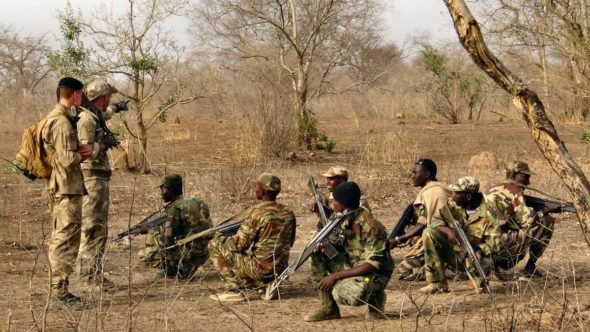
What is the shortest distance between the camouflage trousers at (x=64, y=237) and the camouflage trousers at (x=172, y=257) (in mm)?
1106

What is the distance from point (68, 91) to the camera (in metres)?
6.23

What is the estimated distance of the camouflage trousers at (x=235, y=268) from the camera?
645 centimetres

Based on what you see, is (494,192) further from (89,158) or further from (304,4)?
(304,4)

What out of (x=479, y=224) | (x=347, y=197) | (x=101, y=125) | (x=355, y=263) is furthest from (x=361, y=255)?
(x=101, y=125)

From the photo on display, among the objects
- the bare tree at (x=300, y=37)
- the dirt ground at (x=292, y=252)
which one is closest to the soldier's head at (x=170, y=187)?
the dirt ground at (x=292, y=252)

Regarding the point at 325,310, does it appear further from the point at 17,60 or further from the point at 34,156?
the point at 17,60

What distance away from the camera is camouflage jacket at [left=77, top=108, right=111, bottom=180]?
6.58m

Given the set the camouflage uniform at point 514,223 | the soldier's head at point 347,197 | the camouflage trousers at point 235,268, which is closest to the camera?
the soldier's head at point 347,197

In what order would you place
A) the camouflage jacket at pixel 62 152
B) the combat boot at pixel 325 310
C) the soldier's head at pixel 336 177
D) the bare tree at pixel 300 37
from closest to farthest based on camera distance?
1. the combat boot at pixel 325 310
2. the camouflage jacket at pixel 62 152
3. the soldier's head at pixel 336 177
4. the bare tree at pixel 300 37

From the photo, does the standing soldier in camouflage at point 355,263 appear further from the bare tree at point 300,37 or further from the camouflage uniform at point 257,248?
the bare tree at point 300,37

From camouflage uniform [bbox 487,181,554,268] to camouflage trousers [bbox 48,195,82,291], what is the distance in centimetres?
335

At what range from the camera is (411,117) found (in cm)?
2822

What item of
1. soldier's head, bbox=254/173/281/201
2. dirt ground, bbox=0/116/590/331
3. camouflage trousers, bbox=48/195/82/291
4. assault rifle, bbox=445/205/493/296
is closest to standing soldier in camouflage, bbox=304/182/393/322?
dirt ground, bbox=0/116/590/331

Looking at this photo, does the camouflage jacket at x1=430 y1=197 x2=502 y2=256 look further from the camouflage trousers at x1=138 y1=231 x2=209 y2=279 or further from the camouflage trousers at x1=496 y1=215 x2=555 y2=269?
the camouflage trousers at x1=138 y1=231 x2=209 y2=279
